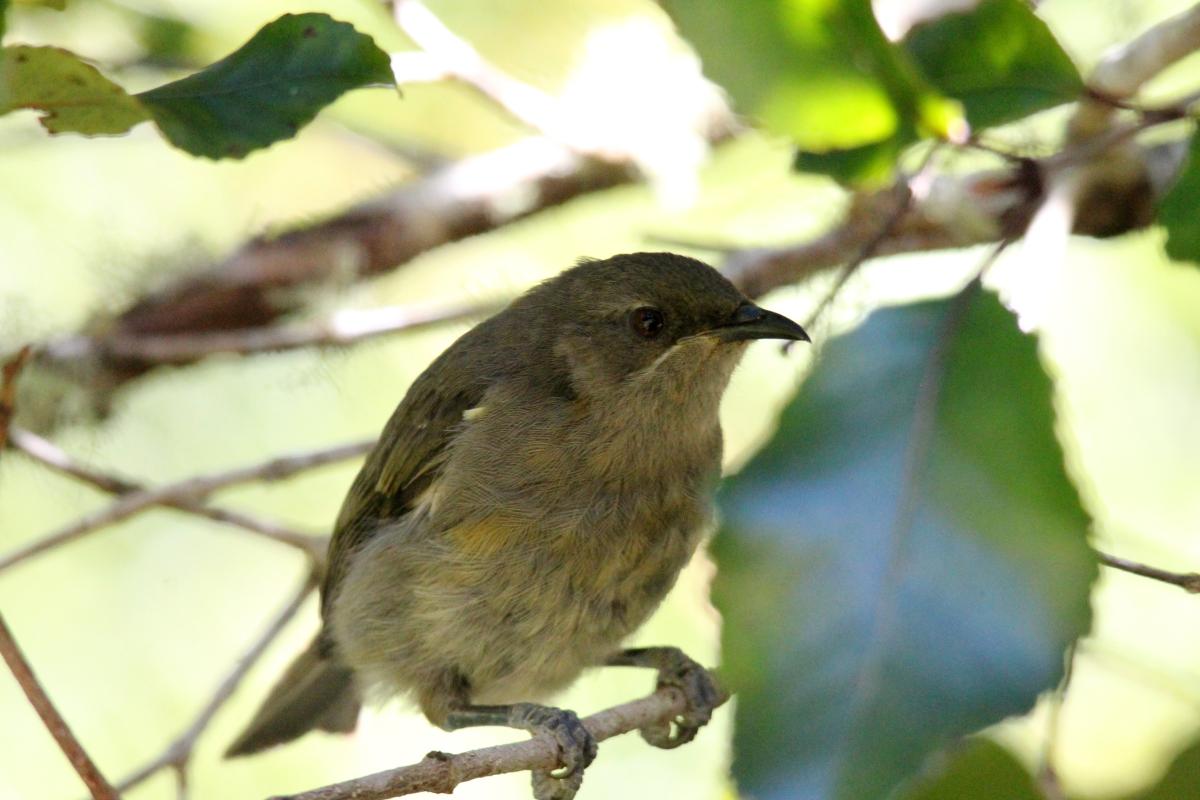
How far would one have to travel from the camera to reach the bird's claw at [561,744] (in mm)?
3725

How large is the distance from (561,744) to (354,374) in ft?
12.1

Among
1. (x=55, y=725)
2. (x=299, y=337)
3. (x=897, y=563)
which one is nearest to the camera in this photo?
(x=897, y=563)

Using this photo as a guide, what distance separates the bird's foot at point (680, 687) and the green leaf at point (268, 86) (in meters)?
2.10

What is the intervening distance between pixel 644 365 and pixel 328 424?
3.49 m

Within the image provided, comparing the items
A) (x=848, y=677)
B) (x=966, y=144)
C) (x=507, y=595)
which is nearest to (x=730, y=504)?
(x=848, y=677)

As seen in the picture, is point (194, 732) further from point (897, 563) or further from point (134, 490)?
point (897, 563)

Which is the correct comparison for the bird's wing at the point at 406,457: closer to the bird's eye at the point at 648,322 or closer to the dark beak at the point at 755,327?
the bird's eye at the point at 648,322

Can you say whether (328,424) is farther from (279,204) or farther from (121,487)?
(121,487)

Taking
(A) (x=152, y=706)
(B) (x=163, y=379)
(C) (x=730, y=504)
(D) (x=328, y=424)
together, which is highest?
(C) (x=730, y=504)

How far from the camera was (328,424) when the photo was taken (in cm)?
725

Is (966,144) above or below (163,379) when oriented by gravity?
above

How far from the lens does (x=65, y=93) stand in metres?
2.73

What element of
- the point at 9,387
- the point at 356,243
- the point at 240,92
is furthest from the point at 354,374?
the point at 240,92

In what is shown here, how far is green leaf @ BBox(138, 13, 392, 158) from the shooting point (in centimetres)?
275
